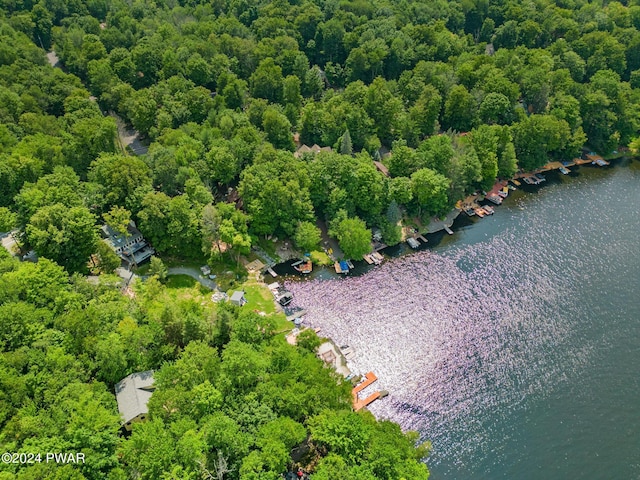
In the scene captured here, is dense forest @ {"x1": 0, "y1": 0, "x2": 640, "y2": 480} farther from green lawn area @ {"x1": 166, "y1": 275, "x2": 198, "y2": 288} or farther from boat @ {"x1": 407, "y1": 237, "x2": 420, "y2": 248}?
green lawn area @ {"x1": 166, "y1": 275, "x2": 198, "y2": 288}

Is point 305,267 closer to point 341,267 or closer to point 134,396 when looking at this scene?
point 341,267

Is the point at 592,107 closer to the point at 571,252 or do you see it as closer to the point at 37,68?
the point at 571,252

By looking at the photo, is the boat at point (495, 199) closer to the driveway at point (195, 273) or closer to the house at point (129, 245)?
the driveway at point (195, 273)

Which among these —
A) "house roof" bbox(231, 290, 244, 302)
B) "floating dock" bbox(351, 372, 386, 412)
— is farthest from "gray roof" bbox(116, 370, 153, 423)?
"floating dock" bbox(351, 372, 386, 412)

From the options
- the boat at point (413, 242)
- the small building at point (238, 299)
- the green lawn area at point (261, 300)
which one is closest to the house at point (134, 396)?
the small building at point (238, 299)

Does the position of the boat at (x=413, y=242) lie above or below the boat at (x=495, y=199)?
below

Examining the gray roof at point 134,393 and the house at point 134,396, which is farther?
the gray roof at point 134,393
